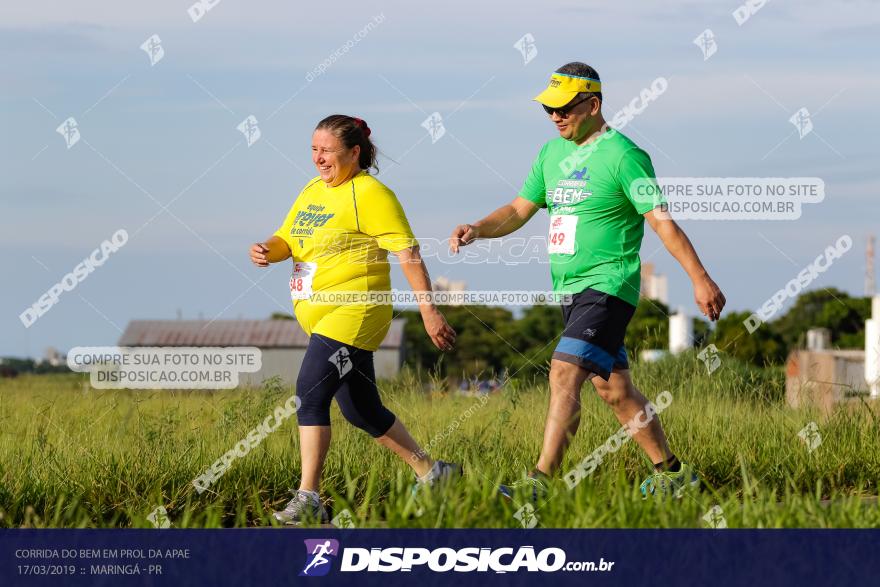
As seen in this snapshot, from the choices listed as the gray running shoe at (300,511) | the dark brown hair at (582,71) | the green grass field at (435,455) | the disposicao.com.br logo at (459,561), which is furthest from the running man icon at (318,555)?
the dark brown hair at (582,71)

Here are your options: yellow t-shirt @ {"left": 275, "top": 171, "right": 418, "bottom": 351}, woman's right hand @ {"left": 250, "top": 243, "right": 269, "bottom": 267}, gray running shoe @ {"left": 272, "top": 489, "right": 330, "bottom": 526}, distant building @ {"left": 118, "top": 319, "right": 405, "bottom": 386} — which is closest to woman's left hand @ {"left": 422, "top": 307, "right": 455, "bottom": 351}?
yellow t-shirt @ {"left": 275, "top": 171, "right": 418, "bottom": 351}

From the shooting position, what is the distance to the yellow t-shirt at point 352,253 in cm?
580

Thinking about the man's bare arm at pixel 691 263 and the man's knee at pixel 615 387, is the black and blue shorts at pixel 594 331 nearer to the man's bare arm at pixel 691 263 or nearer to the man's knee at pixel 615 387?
the man's knee at pixel 615 387

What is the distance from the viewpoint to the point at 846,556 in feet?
15.4

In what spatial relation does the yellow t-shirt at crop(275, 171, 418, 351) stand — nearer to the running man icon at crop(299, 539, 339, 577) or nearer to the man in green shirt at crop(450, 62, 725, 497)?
the man in green shirt at crop(450, 62, 725, 497)

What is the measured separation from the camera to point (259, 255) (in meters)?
5.91

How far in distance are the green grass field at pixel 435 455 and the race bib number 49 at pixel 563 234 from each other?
1.15 m

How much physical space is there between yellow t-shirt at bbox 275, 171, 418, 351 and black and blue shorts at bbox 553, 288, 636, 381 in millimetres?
895

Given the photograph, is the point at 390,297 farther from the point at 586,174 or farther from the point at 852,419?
the point at 852,419

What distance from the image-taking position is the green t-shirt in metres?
5.83

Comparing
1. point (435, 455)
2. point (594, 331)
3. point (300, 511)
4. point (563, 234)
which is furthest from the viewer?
point (435, 455)

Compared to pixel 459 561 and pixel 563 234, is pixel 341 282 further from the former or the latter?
pixel 459 561

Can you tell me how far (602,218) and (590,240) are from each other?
0.13 meters

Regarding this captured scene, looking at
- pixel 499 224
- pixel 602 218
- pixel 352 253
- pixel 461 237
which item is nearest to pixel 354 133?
pixel 352 253
